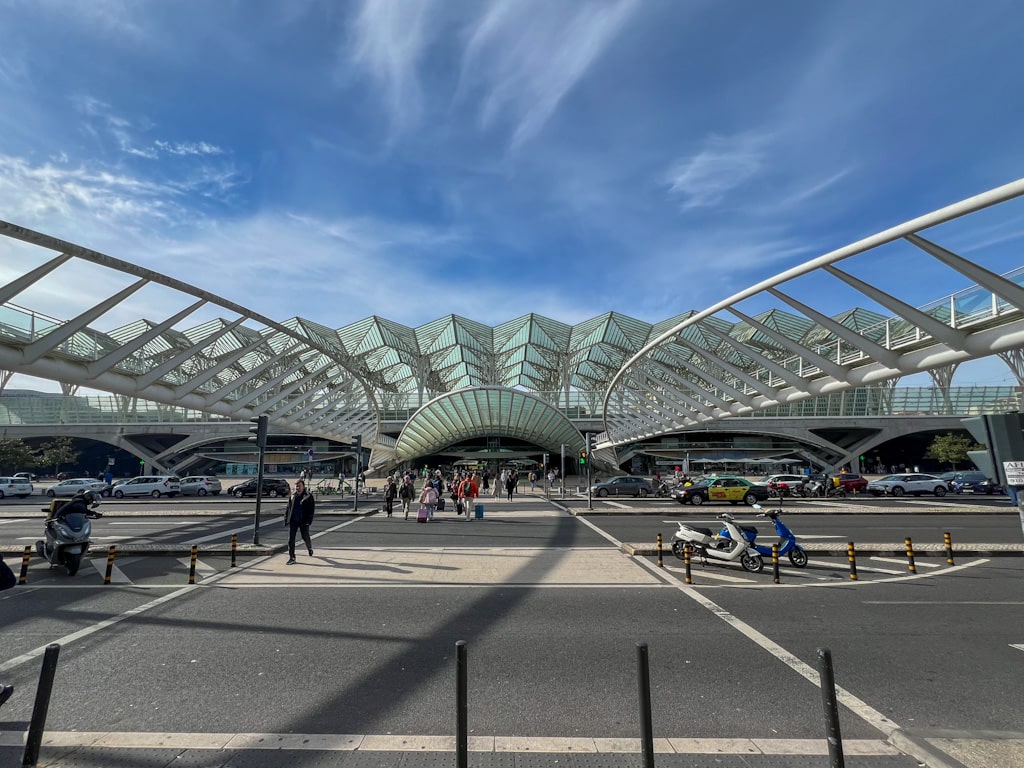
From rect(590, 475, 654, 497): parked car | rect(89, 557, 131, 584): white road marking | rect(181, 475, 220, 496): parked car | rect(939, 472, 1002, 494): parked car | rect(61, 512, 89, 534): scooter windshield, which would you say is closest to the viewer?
rect(89, 557, 131, 584): white road marking

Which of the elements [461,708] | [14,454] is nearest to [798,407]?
[461,708]

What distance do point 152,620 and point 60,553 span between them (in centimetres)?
464

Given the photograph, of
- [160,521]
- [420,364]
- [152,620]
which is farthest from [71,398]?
[152,620]

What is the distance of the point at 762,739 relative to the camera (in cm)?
396

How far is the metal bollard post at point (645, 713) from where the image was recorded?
302 cm

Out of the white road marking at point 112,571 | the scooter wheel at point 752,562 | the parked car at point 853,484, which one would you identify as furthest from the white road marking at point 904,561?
the parked car at point 853,484

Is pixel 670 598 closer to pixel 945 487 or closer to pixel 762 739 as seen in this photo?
pixel 762 739

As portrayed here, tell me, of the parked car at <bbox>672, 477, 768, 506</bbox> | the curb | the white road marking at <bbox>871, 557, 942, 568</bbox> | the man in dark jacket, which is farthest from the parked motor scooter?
the parked car at <bbox>672, 477, 768, 506</bbox>

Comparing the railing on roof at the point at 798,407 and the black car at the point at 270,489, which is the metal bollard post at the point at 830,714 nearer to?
the black car at the point at 270,489

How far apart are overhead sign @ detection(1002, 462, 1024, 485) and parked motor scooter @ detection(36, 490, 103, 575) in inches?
533

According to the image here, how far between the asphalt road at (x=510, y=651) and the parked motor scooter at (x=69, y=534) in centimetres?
44

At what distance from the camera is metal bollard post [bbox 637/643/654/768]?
3021 millimetres

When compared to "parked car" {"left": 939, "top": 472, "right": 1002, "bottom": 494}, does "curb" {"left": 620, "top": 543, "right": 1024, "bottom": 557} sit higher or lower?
lower

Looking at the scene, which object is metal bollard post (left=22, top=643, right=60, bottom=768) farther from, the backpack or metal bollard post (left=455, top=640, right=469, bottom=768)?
metal bollard post (left=455, top=640, right=469, bottom=768)
